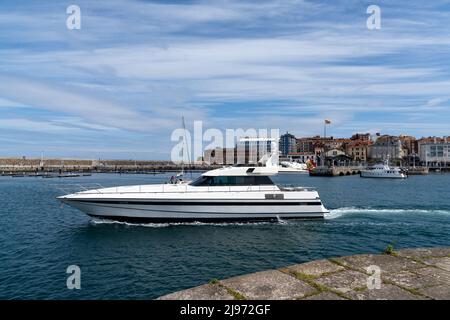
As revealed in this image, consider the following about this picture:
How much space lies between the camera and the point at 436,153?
478ft

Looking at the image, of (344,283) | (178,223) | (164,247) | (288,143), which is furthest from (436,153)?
(344,283)

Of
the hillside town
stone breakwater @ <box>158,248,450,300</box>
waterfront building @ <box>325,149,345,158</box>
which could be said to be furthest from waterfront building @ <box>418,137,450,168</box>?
stone breakwater @ <box>158,248,450,300</box>

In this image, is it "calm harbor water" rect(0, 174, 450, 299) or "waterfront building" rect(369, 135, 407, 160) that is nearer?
"calm harbor water" rect(0, 174, 450, 299)

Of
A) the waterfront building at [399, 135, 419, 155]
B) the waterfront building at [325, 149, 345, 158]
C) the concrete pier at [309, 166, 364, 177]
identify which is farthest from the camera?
the waterfront building at [399, 135, 419, 155]

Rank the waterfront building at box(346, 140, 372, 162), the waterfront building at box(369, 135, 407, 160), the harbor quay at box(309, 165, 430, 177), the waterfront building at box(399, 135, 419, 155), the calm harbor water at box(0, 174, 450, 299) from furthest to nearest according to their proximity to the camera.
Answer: the waterfront building at box(399, 135, 419, 155) → the waterfront building at box(346, 140, 372, 162) → the waterfront building at box(369, 135, 407, 160) → the harbor quay at box(309, 165, 430, 177) → the calm harbor water at box(0, 174, 450, 299)

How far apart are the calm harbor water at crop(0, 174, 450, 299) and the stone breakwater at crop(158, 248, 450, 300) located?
7.16m

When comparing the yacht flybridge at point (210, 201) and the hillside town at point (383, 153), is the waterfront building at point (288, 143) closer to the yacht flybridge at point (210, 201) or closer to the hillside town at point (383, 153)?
the hillside town at point (383, 153)

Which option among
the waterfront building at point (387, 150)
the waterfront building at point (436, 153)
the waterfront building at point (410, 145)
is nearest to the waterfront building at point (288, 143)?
the waterfront building at point (387, 150)

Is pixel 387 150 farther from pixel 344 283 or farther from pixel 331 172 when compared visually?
pixel 344 283

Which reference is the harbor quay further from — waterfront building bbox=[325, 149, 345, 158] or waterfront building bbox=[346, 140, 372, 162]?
waterfront building bbox=[346, 140, 372, 162]

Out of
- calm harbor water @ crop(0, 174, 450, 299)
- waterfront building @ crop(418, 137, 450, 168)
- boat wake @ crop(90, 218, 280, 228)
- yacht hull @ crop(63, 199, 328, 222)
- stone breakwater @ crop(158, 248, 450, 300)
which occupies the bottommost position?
calm harbor water @ crop(0, 174, 450, 299)

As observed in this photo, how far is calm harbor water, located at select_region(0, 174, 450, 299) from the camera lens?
12.8m

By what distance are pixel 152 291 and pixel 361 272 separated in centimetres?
827
